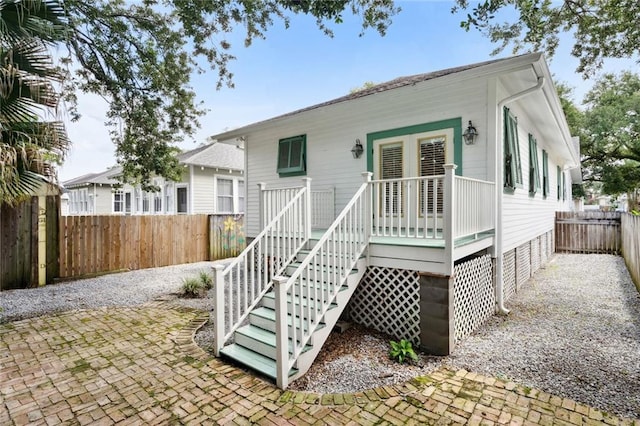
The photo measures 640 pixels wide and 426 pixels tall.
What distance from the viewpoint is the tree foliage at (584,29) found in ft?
19.5

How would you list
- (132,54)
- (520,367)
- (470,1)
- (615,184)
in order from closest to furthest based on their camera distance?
1. (520,367)
2. (470,1)
3. (132,54)
4. (615,184)

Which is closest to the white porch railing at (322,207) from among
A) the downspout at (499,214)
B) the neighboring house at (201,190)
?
the downspout at (499,214)

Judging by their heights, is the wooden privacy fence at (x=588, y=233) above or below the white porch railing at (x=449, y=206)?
below

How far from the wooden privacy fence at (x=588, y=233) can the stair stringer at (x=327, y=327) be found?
494 inches

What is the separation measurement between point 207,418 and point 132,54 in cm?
774

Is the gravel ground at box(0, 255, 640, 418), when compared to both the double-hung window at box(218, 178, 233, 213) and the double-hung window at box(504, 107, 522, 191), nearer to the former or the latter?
the double-hung window at box(504, 107, 522, 191)

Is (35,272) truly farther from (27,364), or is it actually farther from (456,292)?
(456,292)

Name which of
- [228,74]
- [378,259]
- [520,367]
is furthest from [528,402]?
[228,74]

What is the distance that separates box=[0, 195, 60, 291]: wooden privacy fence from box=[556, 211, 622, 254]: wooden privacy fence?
1706 cm

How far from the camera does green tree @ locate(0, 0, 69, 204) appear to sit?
13.7 feet

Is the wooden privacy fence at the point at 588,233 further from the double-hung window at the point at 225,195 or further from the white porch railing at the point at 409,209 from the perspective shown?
the double-hung window at the point at 225,195

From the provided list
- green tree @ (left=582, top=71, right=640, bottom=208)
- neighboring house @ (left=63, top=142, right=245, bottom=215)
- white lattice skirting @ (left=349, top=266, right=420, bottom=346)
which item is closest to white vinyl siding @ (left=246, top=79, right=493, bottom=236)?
white lattice skirting @ (left=349, top=266, right=420, bottom=346)

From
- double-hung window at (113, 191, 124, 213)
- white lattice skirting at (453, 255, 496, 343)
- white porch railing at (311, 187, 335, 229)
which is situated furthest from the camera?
double-hung window at (113, 191, 124, 213)

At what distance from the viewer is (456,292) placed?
14.4 feet
